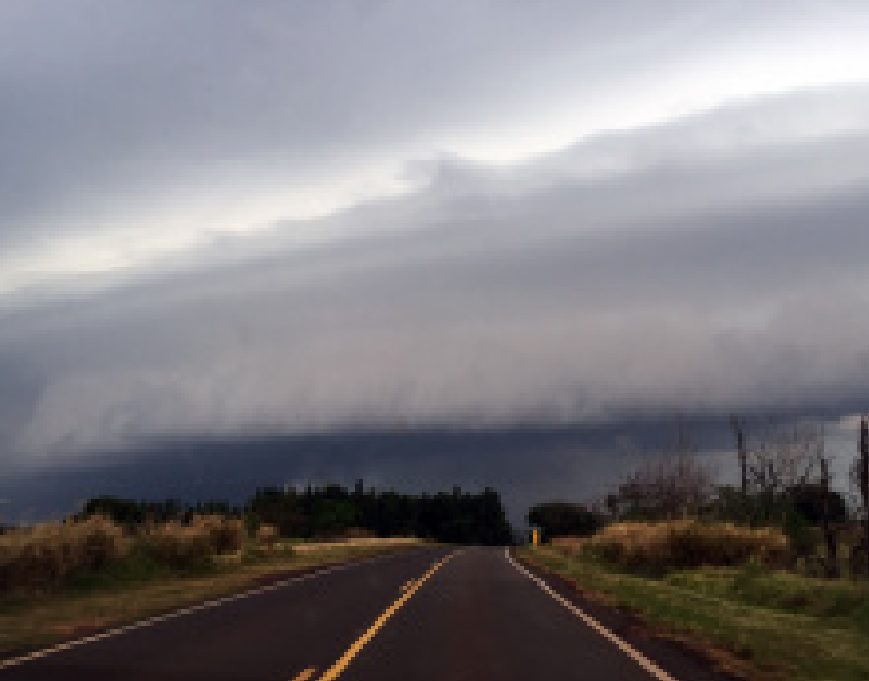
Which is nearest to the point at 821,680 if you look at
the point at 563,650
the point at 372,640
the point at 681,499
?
the point at 563,650

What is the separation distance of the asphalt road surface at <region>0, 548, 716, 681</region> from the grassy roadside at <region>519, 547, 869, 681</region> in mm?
1176

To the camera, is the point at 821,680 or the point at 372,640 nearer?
the point at 821,680

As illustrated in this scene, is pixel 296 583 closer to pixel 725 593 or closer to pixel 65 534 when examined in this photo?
pixel 65 534

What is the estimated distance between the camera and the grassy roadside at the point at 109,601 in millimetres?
17344

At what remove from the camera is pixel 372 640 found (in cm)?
1614

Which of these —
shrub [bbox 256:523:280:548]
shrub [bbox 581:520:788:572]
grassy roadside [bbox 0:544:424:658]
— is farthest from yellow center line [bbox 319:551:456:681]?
shrub [bbox 256:523:280:548]

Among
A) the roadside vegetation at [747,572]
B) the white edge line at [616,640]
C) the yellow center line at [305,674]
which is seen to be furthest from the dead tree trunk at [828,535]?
the yellow center line at [305,674]

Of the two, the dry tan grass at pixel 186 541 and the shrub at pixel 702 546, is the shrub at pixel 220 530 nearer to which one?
the dry tan grass at pixel 186 541

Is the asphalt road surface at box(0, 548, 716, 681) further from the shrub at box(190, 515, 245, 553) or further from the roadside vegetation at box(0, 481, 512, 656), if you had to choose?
the shrub at box(190, 515, 245, 553)

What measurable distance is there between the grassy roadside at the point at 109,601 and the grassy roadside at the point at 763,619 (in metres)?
9.35


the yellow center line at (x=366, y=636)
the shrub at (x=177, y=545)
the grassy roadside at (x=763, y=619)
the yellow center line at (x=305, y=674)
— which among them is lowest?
the grassy roadside at (x=763, y=619)

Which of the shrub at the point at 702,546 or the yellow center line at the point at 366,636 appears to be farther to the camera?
the shrub at the point at 702,546

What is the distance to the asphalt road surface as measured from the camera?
12719 mm

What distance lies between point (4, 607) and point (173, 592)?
4.86 meters
